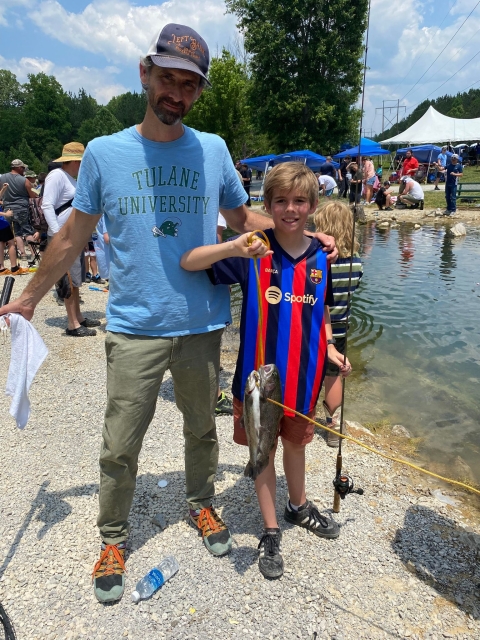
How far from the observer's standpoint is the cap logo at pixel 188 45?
80.3 inches

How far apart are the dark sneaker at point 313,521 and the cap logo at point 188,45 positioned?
2.74 m

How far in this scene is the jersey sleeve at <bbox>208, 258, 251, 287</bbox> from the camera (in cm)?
240

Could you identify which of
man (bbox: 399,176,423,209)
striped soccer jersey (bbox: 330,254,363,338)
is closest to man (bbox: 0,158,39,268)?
striped soccer jersey (bbox: 330,254,363,338)

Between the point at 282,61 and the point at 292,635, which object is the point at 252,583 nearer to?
the point at 292,635

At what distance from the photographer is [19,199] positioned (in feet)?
40.4

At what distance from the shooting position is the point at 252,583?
2.54 metres

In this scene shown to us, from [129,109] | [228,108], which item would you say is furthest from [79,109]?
[228,108]

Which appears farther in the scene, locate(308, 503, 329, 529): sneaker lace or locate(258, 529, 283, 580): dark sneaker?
locate(308, 503, 329, 529): sneaker lace

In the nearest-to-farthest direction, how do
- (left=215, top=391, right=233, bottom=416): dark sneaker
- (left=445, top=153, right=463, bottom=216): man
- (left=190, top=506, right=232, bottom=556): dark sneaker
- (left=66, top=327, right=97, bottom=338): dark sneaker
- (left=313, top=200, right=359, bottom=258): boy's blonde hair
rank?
(left=190, top=506, right=232, bottom=556): dark sneaker, (left=313, top=200, right=359, bottom=258): boy's blonde hair, (left=215, top=391, right=233, bottom=416): dark sneaker, (left=66, top=327, right=97, bottom=338): dark sneaker, (left=445, top=153, right=463, bottom=216): man

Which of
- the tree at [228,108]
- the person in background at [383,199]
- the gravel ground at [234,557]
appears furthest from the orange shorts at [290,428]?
the tree at [228,108]

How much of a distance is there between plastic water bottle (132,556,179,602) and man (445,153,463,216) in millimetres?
18282

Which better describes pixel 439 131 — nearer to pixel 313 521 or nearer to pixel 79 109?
pixel 313 521

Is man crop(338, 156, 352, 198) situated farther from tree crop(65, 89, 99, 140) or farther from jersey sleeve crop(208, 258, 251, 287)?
tree crop(65, 89, 99, 140)

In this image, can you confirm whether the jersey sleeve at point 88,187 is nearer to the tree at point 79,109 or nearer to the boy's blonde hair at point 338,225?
the boy's blonde hair at point 338,225
